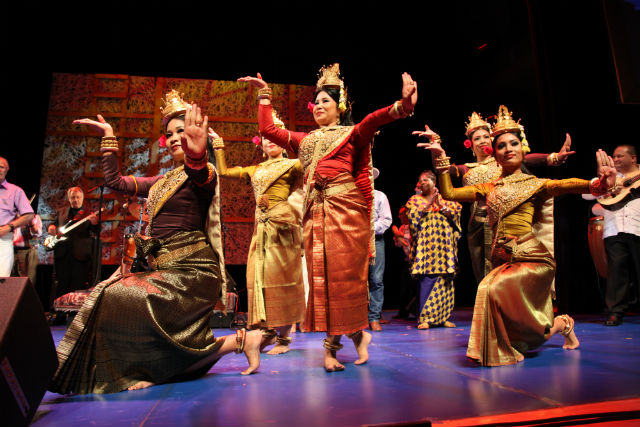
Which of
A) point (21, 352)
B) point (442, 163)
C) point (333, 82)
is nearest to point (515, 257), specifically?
point (442, 163)

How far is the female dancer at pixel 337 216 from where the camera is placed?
2.58 metres

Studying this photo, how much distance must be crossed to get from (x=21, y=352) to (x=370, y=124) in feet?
6.58

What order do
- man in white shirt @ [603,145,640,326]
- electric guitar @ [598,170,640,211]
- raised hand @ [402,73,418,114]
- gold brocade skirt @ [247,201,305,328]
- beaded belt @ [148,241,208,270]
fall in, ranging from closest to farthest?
beaded belt @ [148,241,208,270]
raised hand @ [402,73,418,114]
gold brocade skirt @ [247,201,305,328]
man in white shirt @ [603,145,640,326]
electric guitar @ [598,170,640,211]

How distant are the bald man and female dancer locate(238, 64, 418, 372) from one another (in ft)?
13.6

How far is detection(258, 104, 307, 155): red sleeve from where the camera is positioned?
2.97 meters

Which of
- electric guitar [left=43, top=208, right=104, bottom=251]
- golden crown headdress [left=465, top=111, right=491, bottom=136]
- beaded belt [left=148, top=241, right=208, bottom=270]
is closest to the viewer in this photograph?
beaded belt [left=148, top=241, right=208, bottom=270]

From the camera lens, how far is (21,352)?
152cm

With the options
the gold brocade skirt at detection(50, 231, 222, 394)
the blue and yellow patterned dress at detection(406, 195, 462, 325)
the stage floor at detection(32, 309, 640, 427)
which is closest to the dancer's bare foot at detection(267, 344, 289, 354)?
the stage floor at detection(32, 309, 640, 427)

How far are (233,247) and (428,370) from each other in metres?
5.27

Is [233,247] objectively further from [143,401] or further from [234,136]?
[143,401]

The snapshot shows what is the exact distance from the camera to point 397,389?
2.03 meters

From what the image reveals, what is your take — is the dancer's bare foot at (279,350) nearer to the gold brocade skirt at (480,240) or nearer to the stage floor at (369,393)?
the stage floor at (369,393)

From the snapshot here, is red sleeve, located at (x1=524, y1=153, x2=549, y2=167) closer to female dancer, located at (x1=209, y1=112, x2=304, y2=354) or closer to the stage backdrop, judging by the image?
female dancer, located at (x1=209, y1=112, x2=304, y2=354)

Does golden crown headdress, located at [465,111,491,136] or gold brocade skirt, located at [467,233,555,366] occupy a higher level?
golden crown headdress, located at [465,111,491,136]
